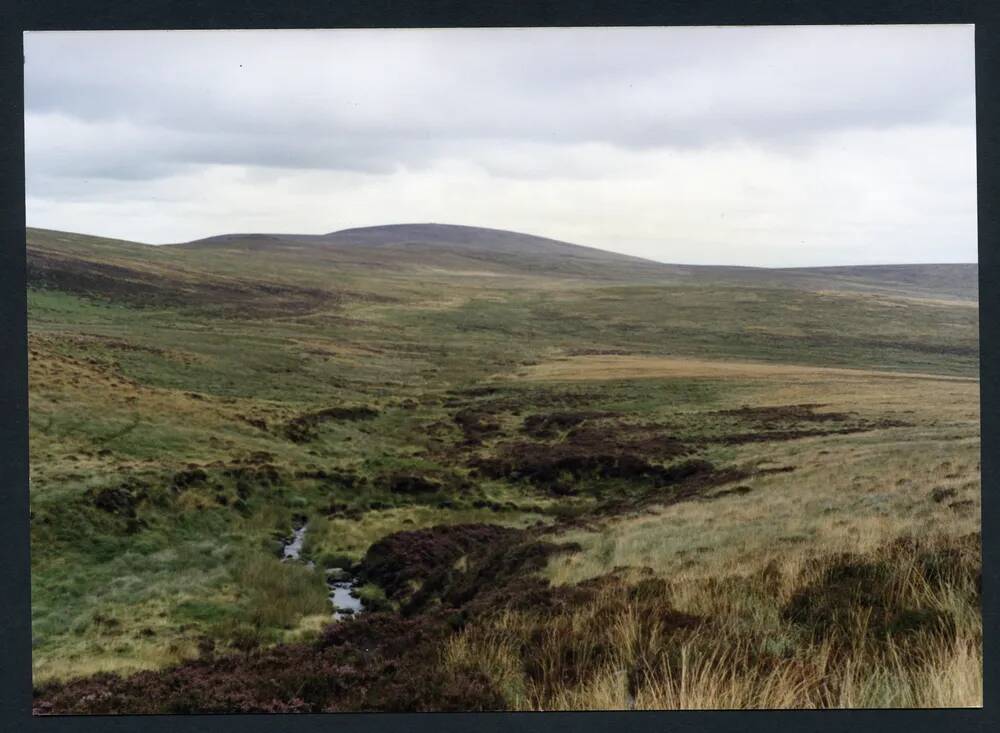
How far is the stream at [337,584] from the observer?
454 inches

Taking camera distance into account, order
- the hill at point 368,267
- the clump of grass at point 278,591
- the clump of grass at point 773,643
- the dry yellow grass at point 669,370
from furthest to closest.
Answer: the dry yellow grass at point 669,370 → the hill at point 368,267 → the clump of grass at point 278,591 → the clump of grass at point 773,643

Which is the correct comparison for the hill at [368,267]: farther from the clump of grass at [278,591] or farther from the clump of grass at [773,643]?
the clump of grass at [773,643]

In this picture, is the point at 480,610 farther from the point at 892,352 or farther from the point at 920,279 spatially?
the point at 920,279

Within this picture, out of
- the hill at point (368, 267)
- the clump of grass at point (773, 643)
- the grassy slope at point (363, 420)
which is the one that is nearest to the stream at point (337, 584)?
the grassy slope at point (363, 420)

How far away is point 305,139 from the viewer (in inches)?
507

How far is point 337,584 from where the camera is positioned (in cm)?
1261

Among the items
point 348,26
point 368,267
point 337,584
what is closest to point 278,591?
point 337,584

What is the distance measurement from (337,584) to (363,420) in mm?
12637

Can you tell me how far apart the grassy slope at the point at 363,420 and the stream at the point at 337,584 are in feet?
0.96

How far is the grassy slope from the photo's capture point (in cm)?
1040

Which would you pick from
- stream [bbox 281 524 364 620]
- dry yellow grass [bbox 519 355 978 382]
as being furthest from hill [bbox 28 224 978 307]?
stream [bbox 281 524 364 620]

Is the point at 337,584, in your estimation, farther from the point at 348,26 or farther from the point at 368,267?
the point at 368,267

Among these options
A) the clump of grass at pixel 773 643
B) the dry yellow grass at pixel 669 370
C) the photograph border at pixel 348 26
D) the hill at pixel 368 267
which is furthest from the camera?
the dry yellow grass at pixel 669 370

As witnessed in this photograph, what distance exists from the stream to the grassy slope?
29cm
